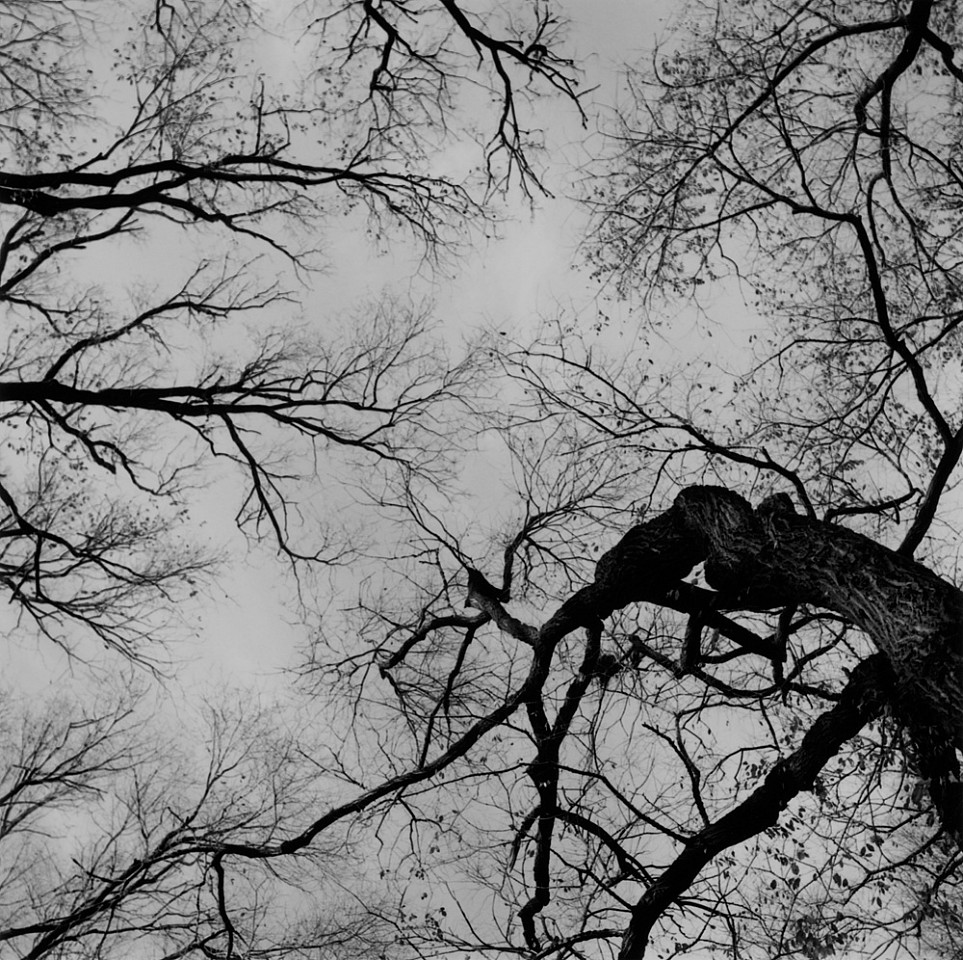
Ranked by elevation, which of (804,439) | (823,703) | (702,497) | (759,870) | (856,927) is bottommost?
(856,927)

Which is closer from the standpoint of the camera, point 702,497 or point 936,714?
point 936,714

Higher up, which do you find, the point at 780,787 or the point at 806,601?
the point at 806,601

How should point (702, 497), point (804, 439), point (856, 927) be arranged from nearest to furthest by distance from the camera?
point (702, 497), point (856, 927), point (804, 439)

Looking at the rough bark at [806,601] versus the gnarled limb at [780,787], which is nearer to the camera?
the rough bark at [806,601]

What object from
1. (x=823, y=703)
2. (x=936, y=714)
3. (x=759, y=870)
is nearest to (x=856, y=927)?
(x=759, y=870)

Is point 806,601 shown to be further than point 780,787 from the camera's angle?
Yes

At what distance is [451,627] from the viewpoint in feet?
26.5

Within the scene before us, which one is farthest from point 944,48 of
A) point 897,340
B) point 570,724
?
point 570,724

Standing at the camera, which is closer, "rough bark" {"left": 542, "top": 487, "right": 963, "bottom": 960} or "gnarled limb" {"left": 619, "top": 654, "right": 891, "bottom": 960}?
"rough bark" {"left": 542, "top": 487, "right": 963, "bottom": 960}

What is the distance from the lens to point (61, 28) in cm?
786

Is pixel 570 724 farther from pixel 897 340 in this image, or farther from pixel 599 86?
pixel 599 86

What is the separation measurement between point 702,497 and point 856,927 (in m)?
3.11

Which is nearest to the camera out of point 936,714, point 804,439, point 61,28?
point 936,714

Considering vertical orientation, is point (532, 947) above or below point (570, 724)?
below
